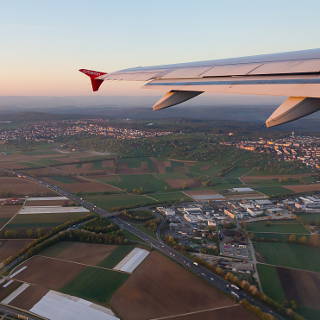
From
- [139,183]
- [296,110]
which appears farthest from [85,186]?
[296,110]

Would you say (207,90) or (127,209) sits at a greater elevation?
(207,90)

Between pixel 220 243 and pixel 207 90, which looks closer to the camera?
pixel 207 90

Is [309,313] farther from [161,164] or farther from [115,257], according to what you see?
[161,164]

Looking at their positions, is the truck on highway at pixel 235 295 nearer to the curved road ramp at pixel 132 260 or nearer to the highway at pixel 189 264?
the highway at pixel 189 264

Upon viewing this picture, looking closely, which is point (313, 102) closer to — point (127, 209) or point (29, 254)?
point (29, 254)

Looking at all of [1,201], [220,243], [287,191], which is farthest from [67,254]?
[287,191]

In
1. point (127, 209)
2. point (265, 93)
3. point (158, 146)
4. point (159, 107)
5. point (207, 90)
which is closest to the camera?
point (265, 93)

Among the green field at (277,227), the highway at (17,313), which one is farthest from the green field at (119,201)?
the highway at (17,313)

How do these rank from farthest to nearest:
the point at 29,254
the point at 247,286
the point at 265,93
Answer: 1. the point at 29,254
2. the point at 247,286
3. the point at 265,93

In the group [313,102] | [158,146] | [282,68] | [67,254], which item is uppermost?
[282,68]
